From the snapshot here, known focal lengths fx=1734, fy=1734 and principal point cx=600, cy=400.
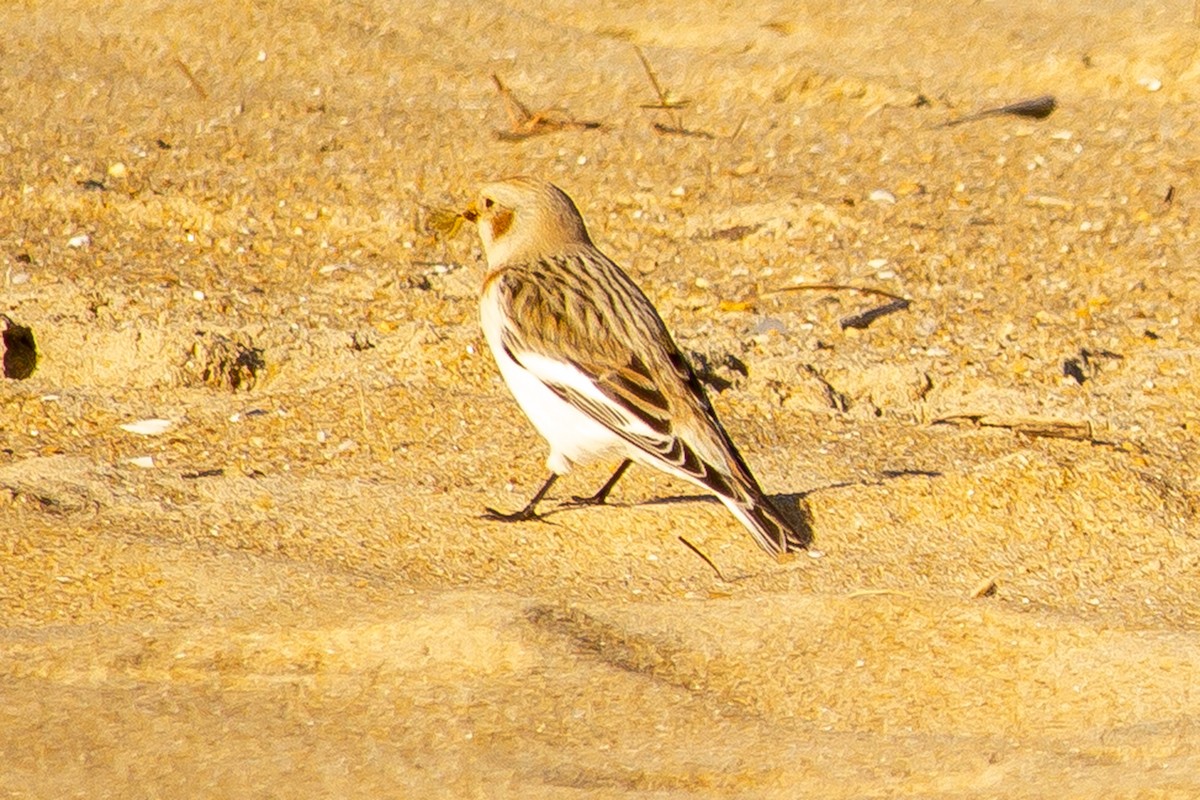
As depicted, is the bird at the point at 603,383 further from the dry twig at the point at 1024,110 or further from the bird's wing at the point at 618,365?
the dry twig at the point at 1024,110

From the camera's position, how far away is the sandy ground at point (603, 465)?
10.9 ft

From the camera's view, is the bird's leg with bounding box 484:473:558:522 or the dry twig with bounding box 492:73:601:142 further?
the dry twig with bounding box 492:73:601:142

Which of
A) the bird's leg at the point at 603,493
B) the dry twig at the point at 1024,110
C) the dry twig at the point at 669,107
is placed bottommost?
the dry twig at the point at 1024,110

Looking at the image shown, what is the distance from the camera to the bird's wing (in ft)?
13.5

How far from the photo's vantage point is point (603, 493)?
4500mm

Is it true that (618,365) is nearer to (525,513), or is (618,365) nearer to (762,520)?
(525,513)

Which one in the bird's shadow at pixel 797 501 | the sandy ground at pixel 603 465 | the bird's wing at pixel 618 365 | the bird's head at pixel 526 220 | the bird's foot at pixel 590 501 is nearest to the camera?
the sandy ground at pixel 603 465

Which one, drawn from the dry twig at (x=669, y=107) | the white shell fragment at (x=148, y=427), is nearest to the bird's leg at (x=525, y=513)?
the white shell fragment at (x=148, y=427)

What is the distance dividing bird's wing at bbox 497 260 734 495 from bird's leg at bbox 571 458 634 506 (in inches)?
11.7

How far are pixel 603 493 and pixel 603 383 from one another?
34 centimetres

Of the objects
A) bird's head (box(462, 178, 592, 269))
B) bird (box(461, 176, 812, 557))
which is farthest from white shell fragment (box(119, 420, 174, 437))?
bird's head (box(462, 178, 592, 269))

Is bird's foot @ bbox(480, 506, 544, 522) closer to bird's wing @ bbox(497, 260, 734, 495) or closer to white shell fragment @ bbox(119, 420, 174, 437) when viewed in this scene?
bird's wing @ bbox(497, 260, 734, 495)

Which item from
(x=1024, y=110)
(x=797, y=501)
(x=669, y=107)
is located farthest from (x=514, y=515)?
(x=1024, y=110)

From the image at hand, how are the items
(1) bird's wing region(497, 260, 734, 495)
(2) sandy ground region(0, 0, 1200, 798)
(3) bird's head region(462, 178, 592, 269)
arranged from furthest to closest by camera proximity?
1. (3) bird's head region(462, 178, 592, 269)
2. (1) bird's wing region(497, 260, 734, 495)
3. (2) sandy ground region(0, 0, 1200, 798)
